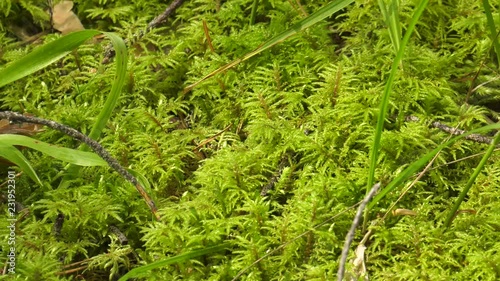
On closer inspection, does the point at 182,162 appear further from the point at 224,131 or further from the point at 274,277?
the point at 274,277

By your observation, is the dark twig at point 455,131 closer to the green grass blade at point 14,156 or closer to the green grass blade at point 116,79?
the green grass blade at point 116,79

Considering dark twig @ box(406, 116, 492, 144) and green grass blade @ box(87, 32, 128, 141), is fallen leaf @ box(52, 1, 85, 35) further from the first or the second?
dark twig @ box(406, 116, 492, 144)

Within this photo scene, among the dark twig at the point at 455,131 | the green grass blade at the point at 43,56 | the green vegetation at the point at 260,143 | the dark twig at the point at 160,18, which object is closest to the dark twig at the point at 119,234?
the green vegetation at the point at 260,143

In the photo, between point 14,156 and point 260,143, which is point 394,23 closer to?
point 260,143

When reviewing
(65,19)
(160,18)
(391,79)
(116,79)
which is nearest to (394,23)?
(391,79)

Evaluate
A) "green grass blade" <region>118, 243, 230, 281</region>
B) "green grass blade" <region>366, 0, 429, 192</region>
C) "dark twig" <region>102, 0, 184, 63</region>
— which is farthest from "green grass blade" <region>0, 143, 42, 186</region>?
"green grass blade" <region>366, 0, 429, 192</region>

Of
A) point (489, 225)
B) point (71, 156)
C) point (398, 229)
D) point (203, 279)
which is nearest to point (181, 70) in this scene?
point (71, 156)
